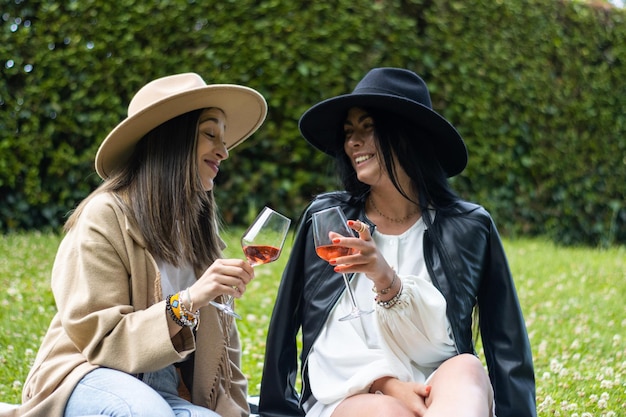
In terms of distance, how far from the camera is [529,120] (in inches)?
381

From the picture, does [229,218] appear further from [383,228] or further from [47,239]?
[383,228]

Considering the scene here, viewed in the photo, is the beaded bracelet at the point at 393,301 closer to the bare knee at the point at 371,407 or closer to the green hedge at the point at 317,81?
the bare knee at the point at 371,407

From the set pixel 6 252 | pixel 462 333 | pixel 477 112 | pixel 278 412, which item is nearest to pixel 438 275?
pixel 462 333

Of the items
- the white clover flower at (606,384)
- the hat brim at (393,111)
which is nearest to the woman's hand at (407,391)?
the hat brim at (393,111)

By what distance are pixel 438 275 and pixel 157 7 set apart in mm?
5620

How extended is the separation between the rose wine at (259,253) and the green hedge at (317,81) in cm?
486

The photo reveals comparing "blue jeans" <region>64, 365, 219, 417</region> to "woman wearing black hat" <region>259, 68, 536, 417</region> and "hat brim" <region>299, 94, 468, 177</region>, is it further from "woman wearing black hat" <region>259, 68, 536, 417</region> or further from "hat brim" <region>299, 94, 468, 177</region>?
"hat brim" <region>299, 94, 468, 177</region>

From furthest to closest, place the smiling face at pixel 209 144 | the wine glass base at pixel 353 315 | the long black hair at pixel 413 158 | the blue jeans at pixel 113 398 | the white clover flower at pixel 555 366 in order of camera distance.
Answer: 1. the white clover flower at pixel 555 366
2. the long black hair at pixel 413 158
3. the smiling face at pixel 209 144
4. the wine glass base at pixel 353 315
5. the blue jeans at pixel 113 398

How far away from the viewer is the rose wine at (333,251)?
267 centimetres

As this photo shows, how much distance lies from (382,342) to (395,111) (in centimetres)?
93

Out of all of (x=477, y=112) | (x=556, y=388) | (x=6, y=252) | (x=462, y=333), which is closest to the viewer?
(x=462, y=333)

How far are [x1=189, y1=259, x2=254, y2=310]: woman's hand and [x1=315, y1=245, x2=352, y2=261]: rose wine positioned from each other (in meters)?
0.25

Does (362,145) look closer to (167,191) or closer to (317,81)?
(167,191)

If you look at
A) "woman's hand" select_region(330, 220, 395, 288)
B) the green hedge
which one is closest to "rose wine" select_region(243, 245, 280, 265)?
"woman's hand" select_region(330, 220, 395, 288)
